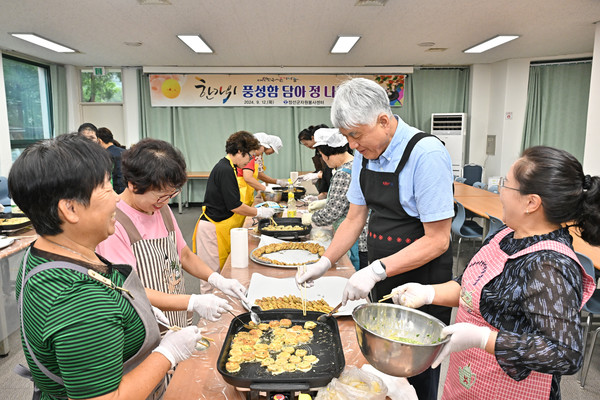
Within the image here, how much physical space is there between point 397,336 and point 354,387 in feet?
0.74

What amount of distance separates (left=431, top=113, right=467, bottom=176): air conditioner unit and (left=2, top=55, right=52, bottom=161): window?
299 inches

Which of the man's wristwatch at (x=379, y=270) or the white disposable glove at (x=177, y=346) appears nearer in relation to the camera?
the white disposable glove at (x=177, y=346)

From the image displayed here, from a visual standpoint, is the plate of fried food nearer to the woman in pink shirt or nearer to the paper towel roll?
the paper towel roll

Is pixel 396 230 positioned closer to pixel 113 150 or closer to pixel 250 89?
pixel 113 150

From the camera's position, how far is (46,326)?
2.51 feet

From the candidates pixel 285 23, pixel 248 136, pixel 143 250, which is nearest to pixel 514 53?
pixel 285 23

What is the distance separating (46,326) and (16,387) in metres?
2.38

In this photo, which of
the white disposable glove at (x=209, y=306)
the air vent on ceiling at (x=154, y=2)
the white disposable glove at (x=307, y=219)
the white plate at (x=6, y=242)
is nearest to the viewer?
the white disposable glove at (x=209, y=306)

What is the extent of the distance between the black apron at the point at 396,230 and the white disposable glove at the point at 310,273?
239mm

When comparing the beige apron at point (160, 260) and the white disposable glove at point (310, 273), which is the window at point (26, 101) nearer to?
the beige apron at point (160, 260)

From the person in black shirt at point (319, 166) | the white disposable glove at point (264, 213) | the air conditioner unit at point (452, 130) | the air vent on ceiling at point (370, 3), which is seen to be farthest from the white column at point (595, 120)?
the white disposable glove at point (264, 213)

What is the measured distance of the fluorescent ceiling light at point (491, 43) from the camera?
5.67 metres

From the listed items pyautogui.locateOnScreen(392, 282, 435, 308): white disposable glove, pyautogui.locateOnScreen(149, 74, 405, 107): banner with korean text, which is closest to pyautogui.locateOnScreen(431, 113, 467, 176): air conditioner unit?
pyautogui.locateOnScreen(149, 74, 405, 107): banner with korean text

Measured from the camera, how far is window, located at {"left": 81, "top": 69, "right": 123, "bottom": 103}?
8.35m
